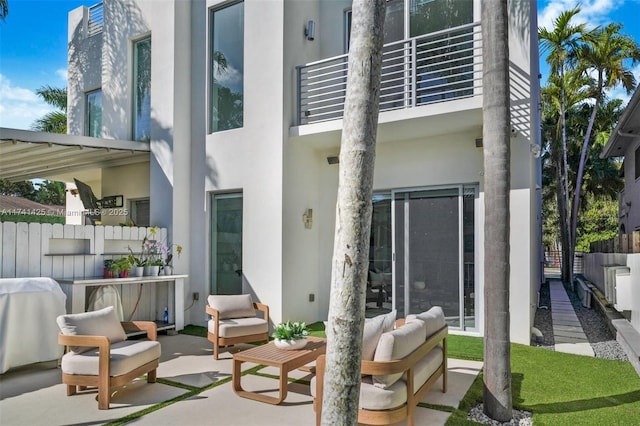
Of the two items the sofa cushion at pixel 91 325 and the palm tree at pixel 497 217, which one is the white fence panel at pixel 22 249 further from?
the palm tree at pixel 497 217

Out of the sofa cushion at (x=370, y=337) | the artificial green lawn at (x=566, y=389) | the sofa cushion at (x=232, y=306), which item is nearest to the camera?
the sofa cushion at (x=370, y=337)

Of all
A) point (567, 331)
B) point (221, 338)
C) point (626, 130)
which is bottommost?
point (567, 331)

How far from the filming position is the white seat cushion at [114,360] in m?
4.47

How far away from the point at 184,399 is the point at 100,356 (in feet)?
3.22

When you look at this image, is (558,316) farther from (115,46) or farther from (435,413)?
(115,46)

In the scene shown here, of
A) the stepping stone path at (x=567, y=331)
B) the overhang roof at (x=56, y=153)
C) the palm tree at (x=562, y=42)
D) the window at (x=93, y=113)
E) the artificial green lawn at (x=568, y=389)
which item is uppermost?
the palm tree at (x=562, y=42)

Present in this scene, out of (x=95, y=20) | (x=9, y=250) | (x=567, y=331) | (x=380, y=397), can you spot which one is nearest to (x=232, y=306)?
(x=9, y=250)

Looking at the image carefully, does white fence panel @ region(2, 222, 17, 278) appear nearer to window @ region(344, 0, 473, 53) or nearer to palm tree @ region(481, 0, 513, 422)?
window @ region(344, 0, 473, 53)

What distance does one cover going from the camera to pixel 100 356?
173 inches

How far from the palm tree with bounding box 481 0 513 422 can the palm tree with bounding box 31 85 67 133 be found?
19.9 m

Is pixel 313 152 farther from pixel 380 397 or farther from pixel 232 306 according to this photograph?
pixel 380 397

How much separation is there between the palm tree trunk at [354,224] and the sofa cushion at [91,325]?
147 inches

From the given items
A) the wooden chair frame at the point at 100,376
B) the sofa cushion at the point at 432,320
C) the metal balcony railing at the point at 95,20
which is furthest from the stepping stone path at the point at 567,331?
the metal balcony railing at the point at 95,20

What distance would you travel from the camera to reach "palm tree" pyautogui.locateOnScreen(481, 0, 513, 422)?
3.92 m
